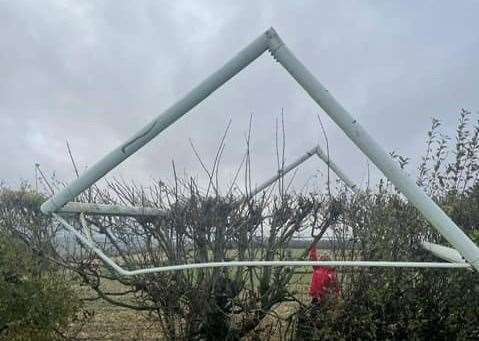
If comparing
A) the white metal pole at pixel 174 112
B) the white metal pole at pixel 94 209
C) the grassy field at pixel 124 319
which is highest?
the white metal pole at pixel 174 112

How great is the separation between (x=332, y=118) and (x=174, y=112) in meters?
0.95

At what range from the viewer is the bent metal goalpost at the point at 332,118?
3270 mm

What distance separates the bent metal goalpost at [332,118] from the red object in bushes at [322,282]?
8.78 feet

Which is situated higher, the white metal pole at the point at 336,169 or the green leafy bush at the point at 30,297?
the white metal pole at the point at 336,169

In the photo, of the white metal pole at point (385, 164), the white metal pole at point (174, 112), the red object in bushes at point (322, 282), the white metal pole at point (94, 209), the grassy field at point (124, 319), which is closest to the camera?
the white metal pole at point (385, 164)

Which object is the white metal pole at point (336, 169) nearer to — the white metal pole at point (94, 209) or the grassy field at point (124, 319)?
the grassy field at point (124, 319)

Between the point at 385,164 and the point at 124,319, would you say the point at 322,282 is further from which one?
the point at 124,319

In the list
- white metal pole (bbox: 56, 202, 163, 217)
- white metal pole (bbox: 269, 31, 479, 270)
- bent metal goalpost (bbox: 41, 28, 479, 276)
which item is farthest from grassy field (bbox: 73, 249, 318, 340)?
white metal pole (bbox: 269, 31, 479, 270)

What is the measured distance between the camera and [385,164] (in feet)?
10.7

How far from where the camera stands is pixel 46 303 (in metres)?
6.65

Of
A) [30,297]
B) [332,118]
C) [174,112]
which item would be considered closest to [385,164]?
[332,118]

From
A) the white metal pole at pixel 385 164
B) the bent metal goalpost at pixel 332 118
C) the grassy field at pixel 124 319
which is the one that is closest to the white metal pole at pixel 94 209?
the bent metal goalpost at pixel 332 118

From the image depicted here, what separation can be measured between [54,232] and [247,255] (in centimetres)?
313

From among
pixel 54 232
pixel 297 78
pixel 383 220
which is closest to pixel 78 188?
pixel 297 78
